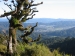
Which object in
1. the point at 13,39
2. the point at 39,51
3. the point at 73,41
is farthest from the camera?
the point at 73,41

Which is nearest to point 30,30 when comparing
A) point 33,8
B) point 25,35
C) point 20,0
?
point 25,35

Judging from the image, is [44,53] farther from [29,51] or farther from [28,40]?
[28,40]

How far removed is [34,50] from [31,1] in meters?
5.37

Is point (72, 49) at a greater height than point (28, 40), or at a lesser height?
lesser

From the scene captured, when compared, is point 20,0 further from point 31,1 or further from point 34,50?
point 34,50

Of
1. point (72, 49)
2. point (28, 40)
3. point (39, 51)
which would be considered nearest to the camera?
point (39, 51)

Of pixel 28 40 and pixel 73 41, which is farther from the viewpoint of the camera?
pixel 73 41

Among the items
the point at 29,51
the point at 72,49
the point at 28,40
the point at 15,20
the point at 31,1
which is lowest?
the point at 72,49

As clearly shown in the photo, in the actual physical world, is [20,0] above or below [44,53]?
above

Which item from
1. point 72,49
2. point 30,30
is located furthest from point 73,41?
point 30,30

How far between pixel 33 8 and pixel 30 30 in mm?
2118

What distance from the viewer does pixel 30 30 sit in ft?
57.2

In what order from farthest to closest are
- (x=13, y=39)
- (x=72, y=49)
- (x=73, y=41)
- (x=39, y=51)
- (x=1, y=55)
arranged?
(x=73, y=41)
(x=72, y=49)
(x=13, y=39)
(x=1, y=55)
(x=39, y=51)

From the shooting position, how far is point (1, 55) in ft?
45.3
